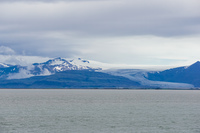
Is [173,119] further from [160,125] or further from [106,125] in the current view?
[106,125]

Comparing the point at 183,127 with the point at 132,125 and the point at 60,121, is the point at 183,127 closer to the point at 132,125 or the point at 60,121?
the point at 132,125

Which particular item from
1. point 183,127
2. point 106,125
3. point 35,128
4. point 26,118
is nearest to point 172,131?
point 183,127

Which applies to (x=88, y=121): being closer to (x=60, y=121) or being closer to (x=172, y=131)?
(x=60, y=121)

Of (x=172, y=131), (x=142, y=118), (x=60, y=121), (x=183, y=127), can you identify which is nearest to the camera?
(x=172, y=131)

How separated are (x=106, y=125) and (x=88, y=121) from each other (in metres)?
7.35

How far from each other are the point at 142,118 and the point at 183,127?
15.6 m

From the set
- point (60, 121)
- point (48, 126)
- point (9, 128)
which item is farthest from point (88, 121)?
point (9, 128)

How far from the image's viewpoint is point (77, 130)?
67.4m

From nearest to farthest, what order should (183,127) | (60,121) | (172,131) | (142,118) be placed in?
(172,131), (183,127), (60,121), (142,118)

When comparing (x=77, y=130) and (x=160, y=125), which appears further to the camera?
(x=160, y=125)

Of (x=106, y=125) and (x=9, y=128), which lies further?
(x=106, y=125)

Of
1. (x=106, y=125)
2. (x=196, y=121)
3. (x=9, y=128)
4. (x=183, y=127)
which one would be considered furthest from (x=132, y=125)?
(x=9, y=128)

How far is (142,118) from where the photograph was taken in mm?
86188

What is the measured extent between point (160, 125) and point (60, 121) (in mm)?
20155
